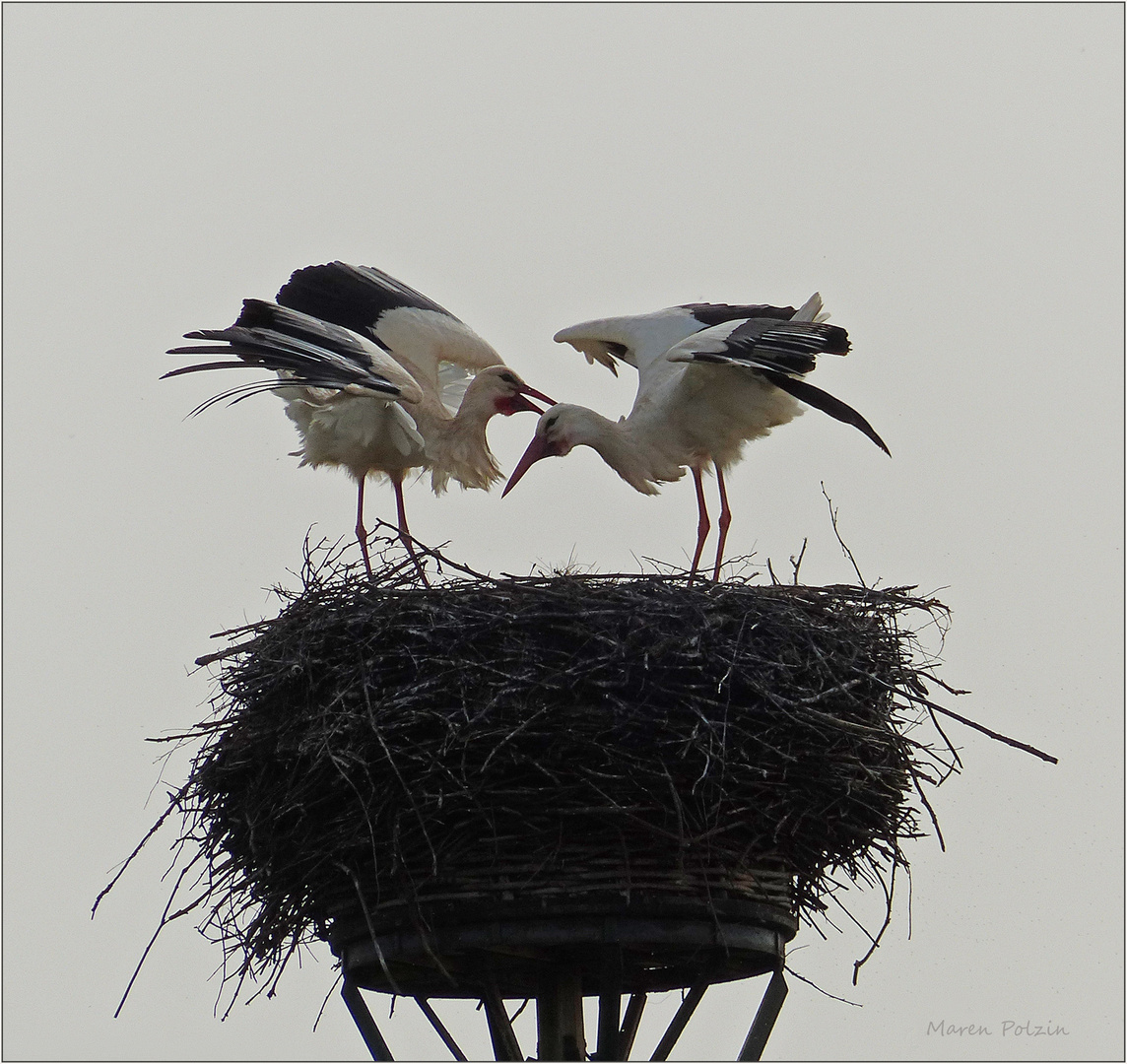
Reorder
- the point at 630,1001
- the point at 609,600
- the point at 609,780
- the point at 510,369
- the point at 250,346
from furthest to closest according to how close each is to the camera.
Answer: the point at 510,369 < the point at 250,346 < the point at 630,1001 < the point at 609,600 < the point at 609,780

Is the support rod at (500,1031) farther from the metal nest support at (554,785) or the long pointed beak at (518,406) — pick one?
the long pointed beak at (518,406)

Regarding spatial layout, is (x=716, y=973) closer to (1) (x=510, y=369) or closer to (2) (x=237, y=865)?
(2) (x=237, y=865)

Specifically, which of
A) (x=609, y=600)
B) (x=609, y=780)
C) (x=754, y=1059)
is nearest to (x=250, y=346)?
(x=609, y=600)

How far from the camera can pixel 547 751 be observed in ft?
14.9

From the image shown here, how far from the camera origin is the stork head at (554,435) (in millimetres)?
6566

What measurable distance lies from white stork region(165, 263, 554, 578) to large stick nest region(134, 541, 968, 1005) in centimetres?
76

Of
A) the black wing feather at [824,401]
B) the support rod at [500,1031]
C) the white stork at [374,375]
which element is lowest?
the support rod at [500,1031]

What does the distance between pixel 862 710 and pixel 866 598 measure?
16.2 inches

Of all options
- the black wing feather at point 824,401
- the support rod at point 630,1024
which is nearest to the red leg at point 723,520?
the black wing feather at point 824,401

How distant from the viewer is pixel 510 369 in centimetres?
711

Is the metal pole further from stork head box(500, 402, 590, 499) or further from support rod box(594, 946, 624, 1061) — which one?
stork head box(500, 402, 590, 499)

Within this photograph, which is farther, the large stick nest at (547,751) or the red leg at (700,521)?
the red leg at (700,521)

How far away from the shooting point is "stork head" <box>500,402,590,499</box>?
6566 mm

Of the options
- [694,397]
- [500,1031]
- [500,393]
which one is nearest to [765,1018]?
[500,1031]
